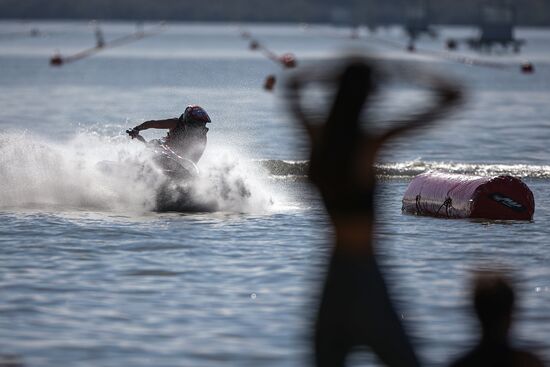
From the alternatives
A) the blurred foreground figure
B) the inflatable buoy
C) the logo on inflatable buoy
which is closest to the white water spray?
the inflatable buoy

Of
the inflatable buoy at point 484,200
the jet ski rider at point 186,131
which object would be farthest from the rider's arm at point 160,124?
the inflatable buoy at point 484,200

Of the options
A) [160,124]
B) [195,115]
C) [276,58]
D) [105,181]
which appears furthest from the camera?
[276,58]

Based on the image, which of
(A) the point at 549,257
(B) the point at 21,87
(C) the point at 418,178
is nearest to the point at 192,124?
(C) the point at 418,178

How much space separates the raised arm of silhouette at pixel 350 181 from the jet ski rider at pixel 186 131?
1208 centimetres

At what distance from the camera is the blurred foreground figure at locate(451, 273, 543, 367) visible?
33.4 feet

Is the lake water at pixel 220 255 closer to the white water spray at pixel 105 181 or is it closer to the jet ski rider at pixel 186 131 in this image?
the white water spray at pixel 105 181

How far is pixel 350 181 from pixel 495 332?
2.13m

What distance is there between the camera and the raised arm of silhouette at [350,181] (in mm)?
9109

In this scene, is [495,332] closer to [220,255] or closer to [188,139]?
[220,255]

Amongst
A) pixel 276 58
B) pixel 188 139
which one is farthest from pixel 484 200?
pixel 276 58

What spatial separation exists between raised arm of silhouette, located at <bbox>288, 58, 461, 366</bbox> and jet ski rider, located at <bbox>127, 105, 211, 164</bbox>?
12.1 m

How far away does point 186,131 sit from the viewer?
2247cm

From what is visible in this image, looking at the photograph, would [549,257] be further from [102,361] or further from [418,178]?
[102,361]

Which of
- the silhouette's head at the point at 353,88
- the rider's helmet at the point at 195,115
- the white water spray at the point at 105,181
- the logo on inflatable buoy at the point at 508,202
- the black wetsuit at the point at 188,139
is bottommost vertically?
the logo on inflatable buoy at the point at 508,202
